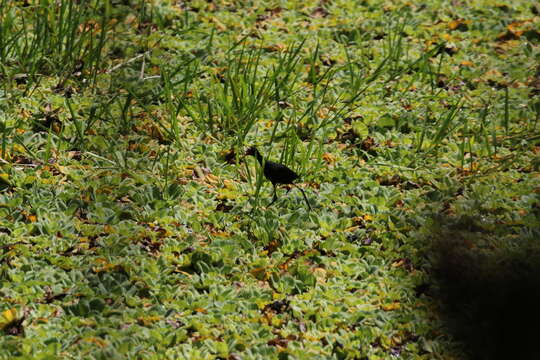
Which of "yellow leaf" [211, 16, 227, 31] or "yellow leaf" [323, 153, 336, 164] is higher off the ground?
"yellow leaf" [211, 16, 227, 31]

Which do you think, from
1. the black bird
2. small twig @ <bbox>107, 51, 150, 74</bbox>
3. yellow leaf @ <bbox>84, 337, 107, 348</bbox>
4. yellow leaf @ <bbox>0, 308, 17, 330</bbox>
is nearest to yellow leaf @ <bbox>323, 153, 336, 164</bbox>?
the black bird

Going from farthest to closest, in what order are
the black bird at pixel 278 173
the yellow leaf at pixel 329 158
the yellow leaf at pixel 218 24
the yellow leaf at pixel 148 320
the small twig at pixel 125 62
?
Answer: the yellow leaf at pixel 218 24 → the small twig at pixel 125 62 → the yellow leaf at pixel 329 158 → the black bird at pixel 278 173 → the yellow leaf at pixel 148 320

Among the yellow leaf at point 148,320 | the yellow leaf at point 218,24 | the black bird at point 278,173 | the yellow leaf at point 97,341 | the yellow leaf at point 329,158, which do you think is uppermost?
the yellow leaf at point 218,24

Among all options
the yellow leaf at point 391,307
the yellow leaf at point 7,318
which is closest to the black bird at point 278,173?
the yellow leaf at point 391,307

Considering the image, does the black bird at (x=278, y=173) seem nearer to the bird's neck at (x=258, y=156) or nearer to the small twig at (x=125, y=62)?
the bird's neck at (x=258, y=156)

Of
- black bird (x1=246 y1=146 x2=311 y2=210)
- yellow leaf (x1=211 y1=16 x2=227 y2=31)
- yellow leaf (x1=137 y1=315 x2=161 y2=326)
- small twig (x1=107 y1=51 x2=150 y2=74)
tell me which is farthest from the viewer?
yellow leaf (x1=211 y1=16 x2=227 y2=31)

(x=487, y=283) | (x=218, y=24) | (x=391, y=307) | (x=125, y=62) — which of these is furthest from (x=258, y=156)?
(x=218, y=24)

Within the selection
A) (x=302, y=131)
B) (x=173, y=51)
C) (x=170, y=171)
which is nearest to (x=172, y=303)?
(x=170, y=171)

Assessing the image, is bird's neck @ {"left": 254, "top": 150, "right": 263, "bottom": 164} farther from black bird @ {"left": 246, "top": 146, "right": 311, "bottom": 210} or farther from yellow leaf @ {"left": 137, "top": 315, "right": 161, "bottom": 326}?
yellow leaf @ {"left": 137, "top": 315, "right": 161, "bottom": 326}
